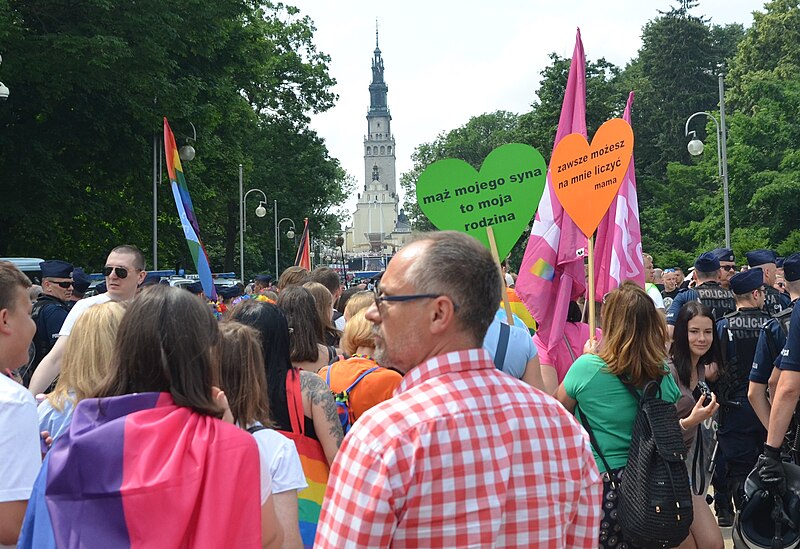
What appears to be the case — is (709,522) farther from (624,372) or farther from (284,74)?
(284,74)

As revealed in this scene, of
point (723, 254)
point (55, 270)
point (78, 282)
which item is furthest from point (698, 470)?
point (78, 282)

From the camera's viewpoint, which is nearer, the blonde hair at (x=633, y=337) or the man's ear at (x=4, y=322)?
the man's ear at (x=4, y=322)

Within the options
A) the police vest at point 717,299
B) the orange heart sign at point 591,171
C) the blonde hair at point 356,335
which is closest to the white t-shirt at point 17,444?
the blonde hair at point 356,335

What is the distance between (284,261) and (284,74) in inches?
792

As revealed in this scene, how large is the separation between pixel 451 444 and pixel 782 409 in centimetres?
328

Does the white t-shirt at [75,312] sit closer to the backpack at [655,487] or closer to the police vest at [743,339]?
the backpack at [655,487]

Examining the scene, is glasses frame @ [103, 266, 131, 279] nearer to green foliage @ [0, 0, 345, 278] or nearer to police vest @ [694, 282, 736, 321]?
police vest @ [694, 282, 736, 321]

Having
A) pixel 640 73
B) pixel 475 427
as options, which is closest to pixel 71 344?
pixel 475 427

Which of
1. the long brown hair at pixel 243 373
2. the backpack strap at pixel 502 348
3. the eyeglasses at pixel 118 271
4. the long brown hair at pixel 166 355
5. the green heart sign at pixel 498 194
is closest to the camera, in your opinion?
the long brown hair at pixel 166 355

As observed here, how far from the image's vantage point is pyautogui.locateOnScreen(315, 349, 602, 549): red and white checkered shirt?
221cm

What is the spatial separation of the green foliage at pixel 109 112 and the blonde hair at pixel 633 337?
16251 mm

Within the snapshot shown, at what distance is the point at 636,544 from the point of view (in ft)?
15.2

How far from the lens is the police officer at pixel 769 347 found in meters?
5.81

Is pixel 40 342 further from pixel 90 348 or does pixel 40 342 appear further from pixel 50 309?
pixel 90 348
